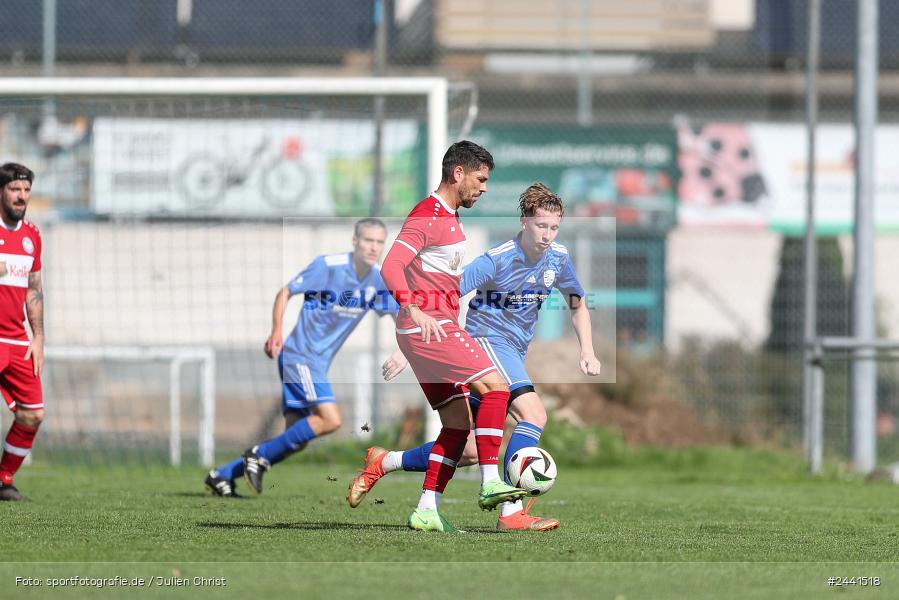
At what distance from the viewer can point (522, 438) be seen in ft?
23.5

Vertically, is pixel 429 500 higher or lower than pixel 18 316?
lower

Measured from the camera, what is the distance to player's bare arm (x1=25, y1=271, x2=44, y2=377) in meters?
9.00

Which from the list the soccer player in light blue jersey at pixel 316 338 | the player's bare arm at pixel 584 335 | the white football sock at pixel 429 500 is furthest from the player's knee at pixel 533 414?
the soccer player in light blue jersey at pixel 316 338

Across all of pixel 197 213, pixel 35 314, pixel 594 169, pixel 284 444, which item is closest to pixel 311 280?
pixel 284 444

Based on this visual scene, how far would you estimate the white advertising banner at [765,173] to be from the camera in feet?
63.5

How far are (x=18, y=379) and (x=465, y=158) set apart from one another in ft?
12.0

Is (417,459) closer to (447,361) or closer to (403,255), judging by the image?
(447,361)

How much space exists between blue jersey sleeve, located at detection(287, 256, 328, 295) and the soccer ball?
294 centimetres

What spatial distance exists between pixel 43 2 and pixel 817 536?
12.9m

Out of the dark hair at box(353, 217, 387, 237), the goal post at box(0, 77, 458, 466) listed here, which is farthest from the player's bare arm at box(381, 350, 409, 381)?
the goal post at box(0, 77, 458, 466)

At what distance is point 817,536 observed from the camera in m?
7.13

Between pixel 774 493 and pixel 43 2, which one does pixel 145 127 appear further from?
pixel 774 493

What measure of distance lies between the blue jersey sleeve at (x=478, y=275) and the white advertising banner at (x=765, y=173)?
40.7 feet

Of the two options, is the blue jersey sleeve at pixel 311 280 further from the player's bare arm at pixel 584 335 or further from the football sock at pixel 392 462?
the football sock at pixel 392 462
